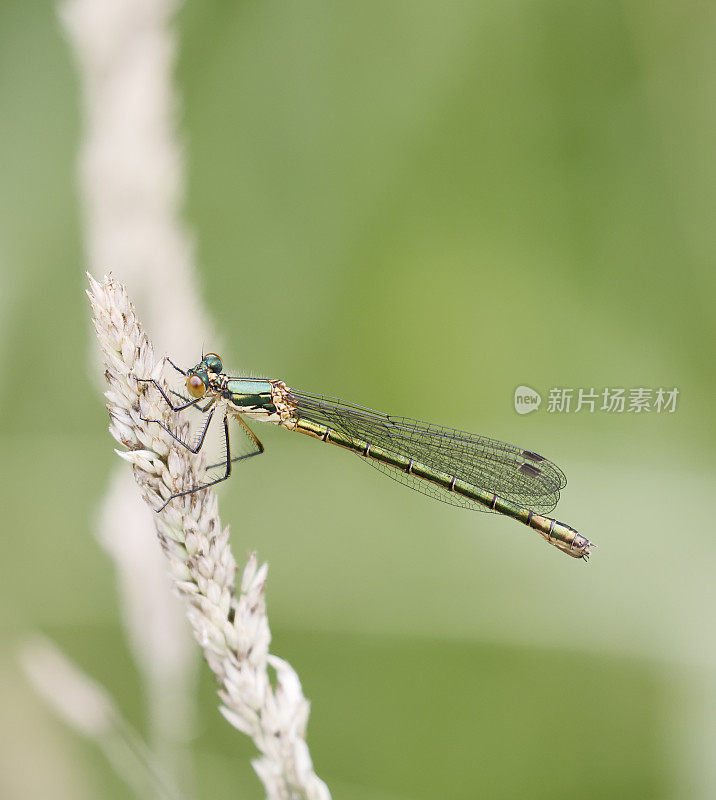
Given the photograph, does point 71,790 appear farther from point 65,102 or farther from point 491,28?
point 491,28

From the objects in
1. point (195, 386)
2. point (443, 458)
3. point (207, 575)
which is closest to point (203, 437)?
point (195, 386)

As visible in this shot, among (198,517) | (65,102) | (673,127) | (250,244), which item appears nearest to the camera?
(198,517)

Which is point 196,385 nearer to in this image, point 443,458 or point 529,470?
point 443,458

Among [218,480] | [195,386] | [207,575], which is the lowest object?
[207,575]

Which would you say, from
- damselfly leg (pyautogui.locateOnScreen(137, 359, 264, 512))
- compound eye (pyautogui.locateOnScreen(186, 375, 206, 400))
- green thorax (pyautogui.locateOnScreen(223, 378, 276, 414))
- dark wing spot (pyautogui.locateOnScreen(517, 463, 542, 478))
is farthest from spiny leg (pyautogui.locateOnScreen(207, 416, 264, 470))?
dark wing spot (pyautogui.locateOnScreen(517, 463, 542, 478))

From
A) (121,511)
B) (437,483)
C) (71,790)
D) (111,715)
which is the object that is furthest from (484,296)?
(71,790)

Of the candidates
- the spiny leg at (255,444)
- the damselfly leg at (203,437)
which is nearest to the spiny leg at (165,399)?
the damselfly leg at (203,437)

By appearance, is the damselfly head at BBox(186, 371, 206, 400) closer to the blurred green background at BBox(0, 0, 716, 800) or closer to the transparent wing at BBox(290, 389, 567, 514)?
the transparent wing at BBox(290, 389, 567, 514)
